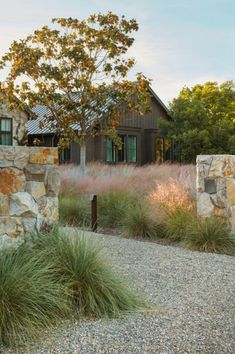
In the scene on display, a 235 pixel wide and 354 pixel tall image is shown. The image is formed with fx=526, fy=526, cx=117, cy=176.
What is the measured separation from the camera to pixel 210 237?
8539 mm

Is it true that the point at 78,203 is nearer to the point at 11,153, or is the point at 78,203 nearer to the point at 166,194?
the point at 166,194

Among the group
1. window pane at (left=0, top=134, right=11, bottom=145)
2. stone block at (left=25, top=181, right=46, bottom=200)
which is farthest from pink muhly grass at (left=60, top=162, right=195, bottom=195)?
window pane at (left=0, top=134, right=11, bottom=145)

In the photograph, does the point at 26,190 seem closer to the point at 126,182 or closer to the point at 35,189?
the point at 35,189

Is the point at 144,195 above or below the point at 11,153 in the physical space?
below

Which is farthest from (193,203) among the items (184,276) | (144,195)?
(184,276)

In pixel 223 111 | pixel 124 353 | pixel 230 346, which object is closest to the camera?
pixel 124 353

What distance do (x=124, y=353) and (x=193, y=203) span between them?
609cm

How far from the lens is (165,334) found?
14.4ft

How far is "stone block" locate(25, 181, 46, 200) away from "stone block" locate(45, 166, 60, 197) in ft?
0.26

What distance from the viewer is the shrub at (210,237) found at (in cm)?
841

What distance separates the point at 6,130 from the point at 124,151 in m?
6.60

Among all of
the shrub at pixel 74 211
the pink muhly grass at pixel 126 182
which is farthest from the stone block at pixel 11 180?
the pink muhly grass at pixel 126 182

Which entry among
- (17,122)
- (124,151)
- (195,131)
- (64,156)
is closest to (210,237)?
(17,122)

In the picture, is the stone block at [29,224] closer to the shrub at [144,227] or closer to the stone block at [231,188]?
the shrub at [144,227]
